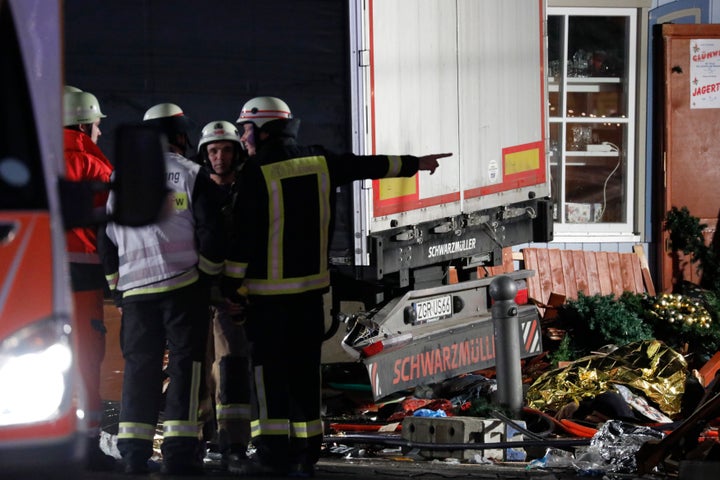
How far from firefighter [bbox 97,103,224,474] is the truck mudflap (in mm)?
2120

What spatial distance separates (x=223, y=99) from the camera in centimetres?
933

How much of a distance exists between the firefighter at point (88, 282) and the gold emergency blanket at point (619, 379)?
11.5ft

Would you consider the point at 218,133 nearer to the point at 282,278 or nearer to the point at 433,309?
the point at 282,278

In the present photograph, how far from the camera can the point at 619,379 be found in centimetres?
1008

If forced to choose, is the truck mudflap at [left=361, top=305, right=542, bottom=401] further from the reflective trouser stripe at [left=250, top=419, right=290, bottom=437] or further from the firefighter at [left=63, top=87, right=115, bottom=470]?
the firefighter at [left=63, top=87, right=115, bottom=470]

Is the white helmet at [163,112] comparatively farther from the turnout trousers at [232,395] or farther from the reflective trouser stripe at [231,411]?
the reflective trouser stripe at [231,411]

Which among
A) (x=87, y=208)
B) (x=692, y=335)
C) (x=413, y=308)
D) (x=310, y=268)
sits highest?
(x=87, y=208)

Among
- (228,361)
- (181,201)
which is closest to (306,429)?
(228,361)

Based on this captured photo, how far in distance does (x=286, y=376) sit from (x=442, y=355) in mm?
2869

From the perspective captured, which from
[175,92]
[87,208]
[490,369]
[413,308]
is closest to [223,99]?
[175,92]

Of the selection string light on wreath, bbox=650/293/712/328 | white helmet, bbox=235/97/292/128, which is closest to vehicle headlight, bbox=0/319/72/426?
white helmet, bbox=235/97/292/128

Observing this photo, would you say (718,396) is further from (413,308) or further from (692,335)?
(692,335)

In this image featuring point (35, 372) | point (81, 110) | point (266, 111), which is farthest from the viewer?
point (81, 110)

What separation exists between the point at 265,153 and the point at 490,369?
15.0 feet
